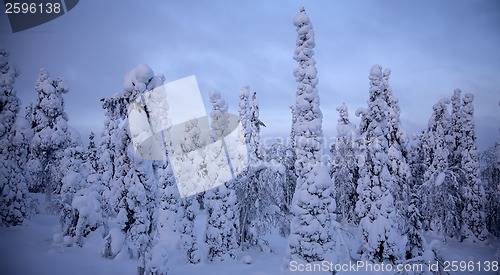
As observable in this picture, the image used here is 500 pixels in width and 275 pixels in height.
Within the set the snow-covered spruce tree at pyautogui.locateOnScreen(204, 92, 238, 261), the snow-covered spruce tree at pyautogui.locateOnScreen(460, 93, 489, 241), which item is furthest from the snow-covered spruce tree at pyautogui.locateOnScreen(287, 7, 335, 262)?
the snow-covered spruce tree at pyautogui.locateOnScreen(460, 93, 489, 241)

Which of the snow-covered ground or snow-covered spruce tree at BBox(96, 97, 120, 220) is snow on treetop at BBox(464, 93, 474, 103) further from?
snow-covered spruce tree at BBox(96, 97, 120, 220)

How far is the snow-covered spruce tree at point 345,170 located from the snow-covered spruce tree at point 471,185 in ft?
33.0

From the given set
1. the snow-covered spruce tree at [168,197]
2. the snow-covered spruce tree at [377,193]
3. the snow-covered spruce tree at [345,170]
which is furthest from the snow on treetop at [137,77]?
the snow-covered spruce tree at [345,170]

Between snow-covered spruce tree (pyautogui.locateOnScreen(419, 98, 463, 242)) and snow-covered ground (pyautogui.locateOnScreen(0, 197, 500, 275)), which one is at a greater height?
snow-covered spruce tree (pyautogui.locateOnScreen(419, 98, 463, 242))

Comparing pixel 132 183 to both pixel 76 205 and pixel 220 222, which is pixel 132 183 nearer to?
pixel 76 205

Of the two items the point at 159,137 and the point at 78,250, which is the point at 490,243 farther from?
the point at 78,250

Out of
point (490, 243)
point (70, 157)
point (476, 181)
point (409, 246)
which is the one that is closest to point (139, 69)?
point (70, 157)

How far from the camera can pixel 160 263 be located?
12445mm

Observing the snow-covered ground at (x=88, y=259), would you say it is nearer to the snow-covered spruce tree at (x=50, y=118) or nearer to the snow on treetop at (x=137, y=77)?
the snow-covered spruce tree at (x=50, y=118)

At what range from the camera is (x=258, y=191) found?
76.4 ft

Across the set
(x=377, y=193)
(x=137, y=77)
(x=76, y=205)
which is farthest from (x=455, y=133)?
(x=76, y=205)

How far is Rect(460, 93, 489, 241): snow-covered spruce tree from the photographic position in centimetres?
2842

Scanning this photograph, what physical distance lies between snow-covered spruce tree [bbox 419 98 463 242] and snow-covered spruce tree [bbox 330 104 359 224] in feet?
22.3

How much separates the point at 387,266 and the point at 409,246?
3.89m
